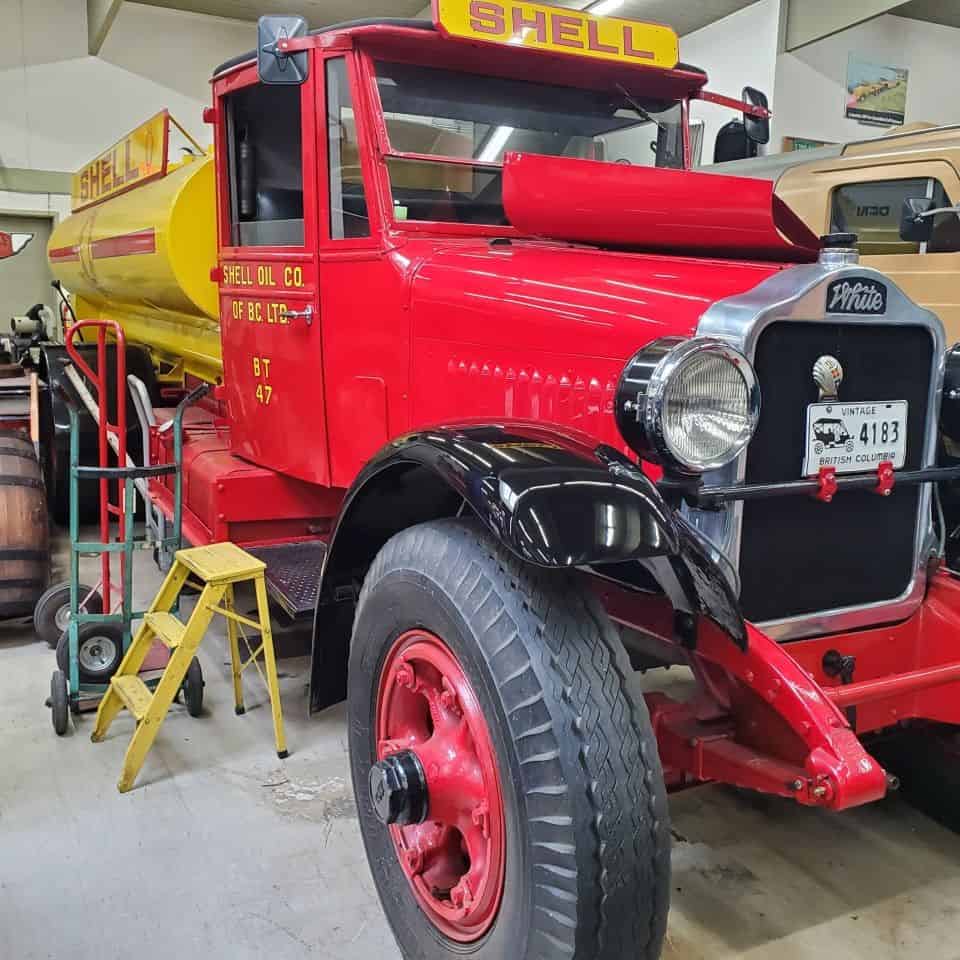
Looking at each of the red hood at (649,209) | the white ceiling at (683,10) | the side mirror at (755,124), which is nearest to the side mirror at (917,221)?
the side mirror at (755,124)

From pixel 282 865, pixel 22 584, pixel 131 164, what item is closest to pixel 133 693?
pixel 282 865

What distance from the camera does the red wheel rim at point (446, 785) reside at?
1.71m

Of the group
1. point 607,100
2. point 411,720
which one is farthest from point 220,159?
point 411,720

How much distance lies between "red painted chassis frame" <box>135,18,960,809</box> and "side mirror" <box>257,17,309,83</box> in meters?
0.18

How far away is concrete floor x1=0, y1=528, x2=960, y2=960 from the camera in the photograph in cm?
218

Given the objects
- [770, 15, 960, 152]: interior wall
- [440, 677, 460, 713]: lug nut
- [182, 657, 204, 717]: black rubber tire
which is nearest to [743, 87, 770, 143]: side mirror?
[440, 677, 460, 713]: lug nut

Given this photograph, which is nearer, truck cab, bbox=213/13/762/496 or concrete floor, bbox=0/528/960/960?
concrete floor, bbox=0/528/960/960

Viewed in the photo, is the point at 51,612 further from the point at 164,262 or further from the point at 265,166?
the point at 265,166

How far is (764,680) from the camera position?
5.50 feet

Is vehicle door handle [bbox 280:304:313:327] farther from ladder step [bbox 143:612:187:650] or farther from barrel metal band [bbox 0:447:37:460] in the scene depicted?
barrel metal band [bbox 0:447:37:460]

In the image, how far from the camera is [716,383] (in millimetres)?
1679

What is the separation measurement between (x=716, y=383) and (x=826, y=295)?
0.34 m

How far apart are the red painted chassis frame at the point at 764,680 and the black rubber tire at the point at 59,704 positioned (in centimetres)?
156

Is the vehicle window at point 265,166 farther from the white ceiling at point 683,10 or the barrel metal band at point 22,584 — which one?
the white ceiling at point 683,10
